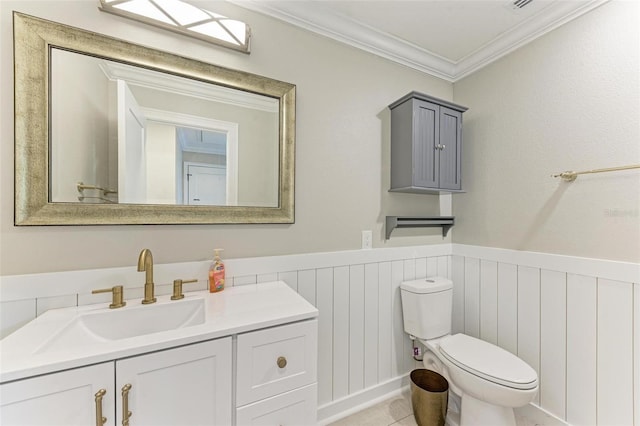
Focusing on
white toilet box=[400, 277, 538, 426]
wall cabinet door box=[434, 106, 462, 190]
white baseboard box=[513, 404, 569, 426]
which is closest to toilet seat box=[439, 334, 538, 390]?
white toilet box=[400, 277, 538, 426]

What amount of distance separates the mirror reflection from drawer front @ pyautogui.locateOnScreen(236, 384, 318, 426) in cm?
85

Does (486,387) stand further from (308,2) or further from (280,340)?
(308,2)

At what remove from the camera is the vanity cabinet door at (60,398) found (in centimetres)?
60

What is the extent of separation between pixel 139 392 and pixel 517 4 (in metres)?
2.36

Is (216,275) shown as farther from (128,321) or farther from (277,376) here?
(277,376)

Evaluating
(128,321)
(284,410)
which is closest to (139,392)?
(128,321)

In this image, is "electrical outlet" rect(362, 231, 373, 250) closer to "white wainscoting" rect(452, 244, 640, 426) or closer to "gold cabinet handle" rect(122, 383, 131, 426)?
"white wainscoting" rect(452, 244, 640, 426)

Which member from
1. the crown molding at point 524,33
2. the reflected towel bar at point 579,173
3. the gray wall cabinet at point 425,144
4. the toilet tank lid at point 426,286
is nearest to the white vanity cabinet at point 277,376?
the toilet tank lid at point 426,286

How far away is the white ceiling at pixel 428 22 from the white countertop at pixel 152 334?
1448mm

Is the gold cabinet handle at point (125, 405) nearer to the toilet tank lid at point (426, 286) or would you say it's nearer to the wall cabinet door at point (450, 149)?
the toilet tank lid at point (426, 286)

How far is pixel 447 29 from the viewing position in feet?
5.17

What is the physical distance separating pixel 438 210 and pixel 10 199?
228cm

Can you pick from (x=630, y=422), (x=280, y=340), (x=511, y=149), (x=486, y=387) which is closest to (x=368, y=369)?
(x=486, y=387)

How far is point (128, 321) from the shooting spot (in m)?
0.99
